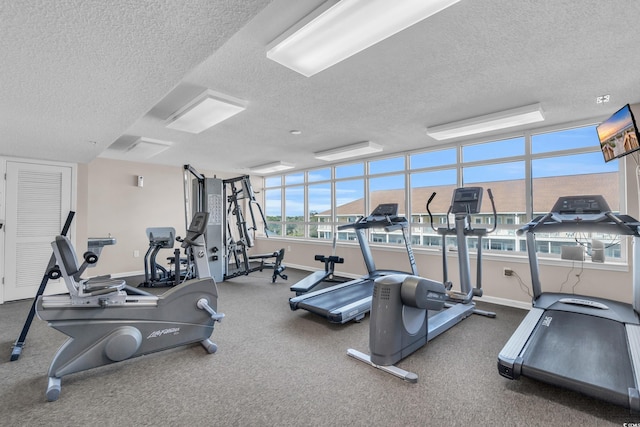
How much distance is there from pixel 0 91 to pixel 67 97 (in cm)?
40

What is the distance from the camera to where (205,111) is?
118 inches

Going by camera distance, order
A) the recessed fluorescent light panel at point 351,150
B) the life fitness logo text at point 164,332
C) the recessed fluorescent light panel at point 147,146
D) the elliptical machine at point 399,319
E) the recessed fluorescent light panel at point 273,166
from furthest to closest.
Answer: the recessed fluorescent light panel at point 273,166, the recessed fluorescent light panel at point 351,150, the recessed fluorescent light panel at point 147,146, the life fitness logo text at point 164,332, the elliptical machine at point 399,319

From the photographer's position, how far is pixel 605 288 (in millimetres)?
3432

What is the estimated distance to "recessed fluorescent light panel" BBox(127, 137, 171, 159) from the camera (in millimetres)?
4254

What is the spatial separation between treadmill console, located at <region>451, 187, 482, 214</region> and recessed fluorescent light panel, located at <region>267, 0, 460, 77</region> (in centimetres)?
254

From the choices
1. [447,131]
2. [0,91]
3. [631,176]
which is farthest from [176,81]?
[631,176]

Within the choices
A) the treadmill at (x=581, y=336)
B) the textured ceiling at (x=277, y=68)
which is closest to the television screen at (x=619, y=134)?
the textured ceiling at (x=277, y=68)

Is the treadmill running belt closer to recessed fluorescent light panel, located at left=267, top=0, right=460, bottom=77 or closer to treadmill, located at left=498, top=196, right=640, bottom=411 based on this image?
treadmill, located at left=498, top=196, right=640, bottom=411

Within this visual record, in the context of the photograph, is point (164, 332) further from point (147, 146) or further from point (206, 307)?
point (147, 146)

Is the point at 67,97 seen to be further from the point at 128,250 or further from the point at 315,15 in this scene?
the point at 128,250

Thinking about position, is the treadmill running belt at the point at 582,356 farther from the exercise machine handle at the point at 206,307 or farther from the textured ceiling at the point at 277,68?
the exercise machine handle at the point at 206,307

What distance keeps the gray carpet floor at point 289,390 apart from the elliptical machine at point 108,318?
0.16 m

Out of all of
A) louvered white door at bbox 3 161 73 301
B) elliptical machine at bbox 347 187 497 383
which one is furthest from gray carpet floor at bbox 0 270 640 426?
louvered white door at bbox 3 161 73 301

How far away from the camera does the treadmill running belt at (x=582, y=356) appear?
180cm
